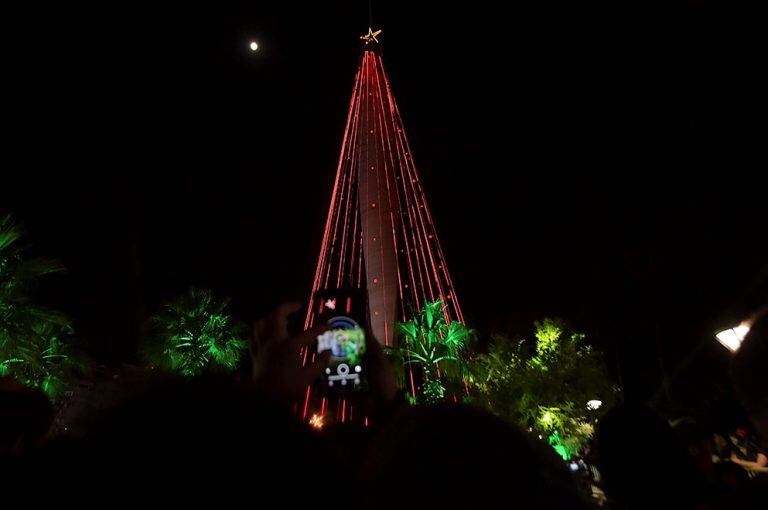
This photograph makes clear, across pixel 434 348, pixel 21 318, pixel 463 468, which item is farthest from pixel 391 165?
pixel 463 468

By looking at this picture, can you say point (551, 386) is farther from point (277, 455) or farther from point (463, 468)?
point (277, 455)

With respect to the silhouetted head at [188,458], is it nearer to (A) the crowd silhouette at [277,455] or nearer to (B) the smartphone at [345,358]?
(A) the crowd silhouette at [277,455]

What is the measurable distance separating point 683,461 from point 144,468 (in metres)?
2.84

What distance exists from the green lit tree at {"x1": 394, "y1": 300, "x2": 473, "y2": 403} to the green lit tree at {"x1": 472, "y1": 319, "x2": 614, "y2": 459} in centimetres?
143

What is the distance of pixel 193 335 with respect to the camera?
21.0 metres

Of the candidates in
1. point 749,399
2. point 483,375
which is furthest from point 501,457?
point 483,375

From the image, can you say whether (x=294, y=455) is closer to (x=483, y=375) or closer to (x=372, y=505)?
(x=372, y=505)

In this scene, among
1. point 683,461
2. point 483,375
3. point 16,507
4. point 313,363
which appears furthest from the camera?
point 483,375

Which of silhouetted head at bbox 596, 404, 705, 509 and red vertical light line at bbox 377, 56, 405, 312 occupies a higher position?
red vertical light line at bbox 377, 56, 405, 312

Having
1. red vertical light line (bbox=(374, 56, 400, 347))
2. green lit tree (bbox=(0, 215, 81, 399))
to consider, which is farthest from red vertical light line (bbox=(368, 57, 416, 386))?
green lit tree (bbox=(0, 215, 81, 399))

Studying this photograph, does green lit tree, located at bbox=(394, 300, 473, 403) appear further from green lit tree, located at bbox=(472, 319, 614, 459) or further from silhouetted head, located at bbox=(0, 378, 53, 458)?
silhouetted head, located at bbox=(0, 378, 53, 458)

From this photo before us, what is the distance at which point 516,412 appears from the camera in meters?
16.4

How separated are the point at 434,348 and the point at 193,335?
10.6 meters

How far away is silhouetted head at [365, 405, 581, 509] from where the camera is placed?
1.05 m
